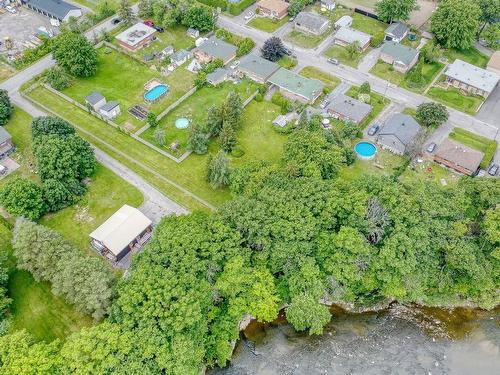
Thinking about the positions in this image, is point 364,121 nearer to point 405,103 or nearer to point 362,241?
point 405,103

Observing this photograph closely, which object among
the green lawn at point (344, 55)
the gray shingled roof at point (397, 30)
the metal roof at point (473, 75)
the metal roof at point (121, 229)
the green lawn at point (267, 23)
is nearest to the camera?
the metal roof at point (121, 229)

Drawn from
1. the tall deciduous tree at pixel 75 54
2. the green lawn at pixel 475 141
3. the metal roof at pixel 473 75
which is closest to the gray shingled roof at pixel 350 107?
the green lawn at pixel 475 141

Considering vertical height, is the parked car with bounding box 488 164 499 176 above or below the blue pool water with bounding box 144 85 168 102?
below

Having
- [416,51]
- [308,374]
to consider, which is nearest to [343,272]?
[308,374]

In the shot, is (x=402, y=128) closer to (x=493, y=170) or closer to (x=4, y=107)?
(x=493, y=170)

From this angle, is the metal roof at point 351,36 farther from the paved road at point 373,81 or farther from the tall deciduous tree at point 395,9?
the tall deciduous tree at point 395,9

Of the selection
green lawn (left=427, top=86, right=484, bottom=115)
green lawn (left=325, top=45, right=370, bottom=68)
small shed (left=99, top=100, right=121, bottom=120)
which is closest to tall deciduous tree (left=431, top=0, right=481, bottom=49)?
green lawn (left=427, top=86, right=484, bottom=115)

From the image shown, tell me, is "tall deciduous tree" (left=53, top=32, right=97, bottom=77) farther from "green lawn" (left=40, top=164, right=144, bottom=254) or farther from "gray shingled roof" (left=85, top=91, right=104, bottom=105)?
"green lawn" (left=40, top=164, right=144, bottom=254)
